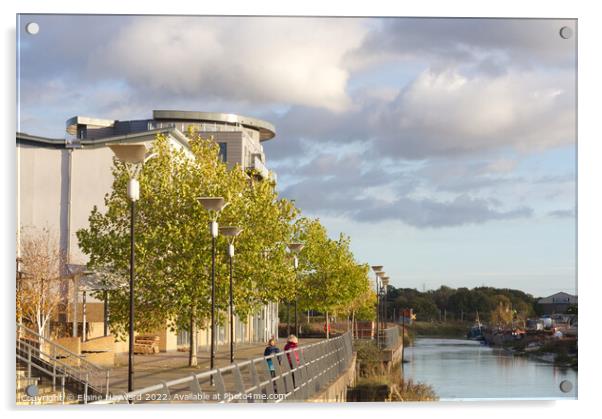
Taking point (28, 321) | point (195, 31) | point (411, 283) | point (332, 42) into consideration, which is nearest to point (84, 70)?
point (195, 31)

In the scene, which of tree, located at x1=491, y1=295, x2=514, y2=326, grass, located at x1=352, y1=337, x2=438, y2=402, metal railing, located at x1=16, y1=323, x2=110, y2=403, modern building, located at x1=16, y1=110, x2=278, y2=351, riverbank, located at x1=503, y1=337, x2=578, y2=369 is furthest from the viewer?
modern building, located at x1=16, y1=110, x2=278, y2=351

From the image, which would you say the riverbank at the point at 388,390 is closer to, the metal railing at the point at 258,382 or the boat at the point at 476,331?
the metal railing at the point at 258,382

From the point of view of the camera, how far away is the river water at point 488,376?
64.0 ft

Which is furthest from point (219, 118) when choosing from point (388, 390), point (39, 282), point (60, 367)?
point (60, 367)

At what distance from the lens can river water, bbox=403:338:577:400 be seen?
19.5 m

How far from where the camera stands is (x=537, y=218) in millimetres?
21328

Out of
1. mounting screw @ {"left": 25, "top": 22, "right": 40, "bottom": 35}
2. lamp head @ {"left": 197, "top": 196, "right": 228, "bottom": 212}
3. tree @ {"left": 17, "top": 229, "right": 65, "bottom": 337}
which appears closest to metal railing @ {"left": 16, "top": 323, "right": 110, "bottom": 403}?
lamp head @ {"left": 197, "top": 196, "right": 228, "bottom": 212}

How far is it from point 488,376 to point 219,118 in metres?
32.7

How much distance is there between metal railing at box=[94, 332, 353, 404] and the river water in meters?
2.93

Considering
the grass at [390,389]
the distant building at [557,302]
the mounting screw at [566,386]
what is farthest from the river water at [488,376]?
the distant building at [557,302]

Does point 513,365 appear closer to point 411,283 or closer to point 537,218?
point 411,283

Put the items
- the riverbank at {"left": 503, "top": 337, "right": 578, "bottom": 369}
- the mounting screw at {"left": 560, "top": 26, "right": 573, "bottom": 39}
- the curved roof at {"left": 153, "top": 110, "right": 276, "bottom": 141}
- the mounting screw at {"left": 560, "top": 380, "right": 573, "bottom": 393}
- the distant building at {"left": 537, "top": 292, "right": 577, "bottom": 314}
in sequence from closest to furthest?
the mounting screw at {"left": 560, "top": 380, "right": 573, "bottom": 393}
the riverbank at {"left": 503, "top": 337, "right": 578, "bottom": 369}
the distant building at {"left": 537, "top": 292, "right": 577, "bottom": 314}
the mounting screw at {"left": 560, "top": 26, "right": 573, "bottom": 39}
the curved roof at {"left": 153, "top": 110, "right": 276, "bottom": 141}

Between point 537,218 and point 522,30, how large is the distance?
3.67m

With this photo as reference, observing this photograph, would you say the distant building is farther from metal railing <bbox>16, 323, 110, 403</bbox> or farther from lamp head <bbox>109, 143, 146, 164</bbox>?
metal railing <bbox>16, 323, 110, 403</bbox>
